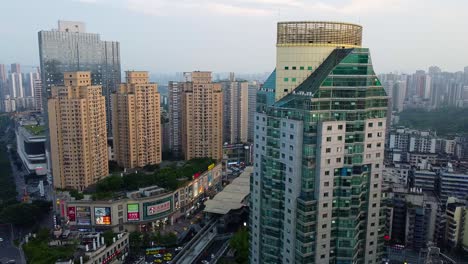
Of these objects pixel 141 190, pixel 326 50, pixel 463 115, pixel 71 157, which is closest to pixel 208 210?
pixel 141 190

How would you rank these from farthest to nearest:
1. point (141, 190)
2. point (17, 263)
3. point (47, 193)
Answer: point (47, 193) < point (141, 190) < point (17, 263)

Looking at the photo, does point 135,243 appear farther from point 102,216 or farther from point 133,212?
point 102,216

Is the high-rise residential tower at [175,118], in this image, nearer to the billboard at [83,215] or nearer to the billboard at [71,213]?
the billboard at [83,215]

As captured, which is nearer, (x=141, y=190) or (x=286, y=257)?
(x=286, y=257)

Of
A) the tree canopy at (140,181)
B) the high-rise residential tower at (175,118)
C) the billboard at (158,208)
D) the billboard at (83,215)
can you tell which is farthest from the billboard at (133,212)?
the high-rise residential tower at (175,118)

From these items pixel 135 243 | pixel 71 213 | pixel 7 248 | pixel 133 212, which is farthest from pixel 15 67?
pixel 135 243

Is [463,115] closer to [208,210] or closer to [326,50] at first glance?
[208,210]

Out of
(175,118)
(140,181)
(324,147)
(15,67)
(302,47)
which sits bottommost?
(140,181)
